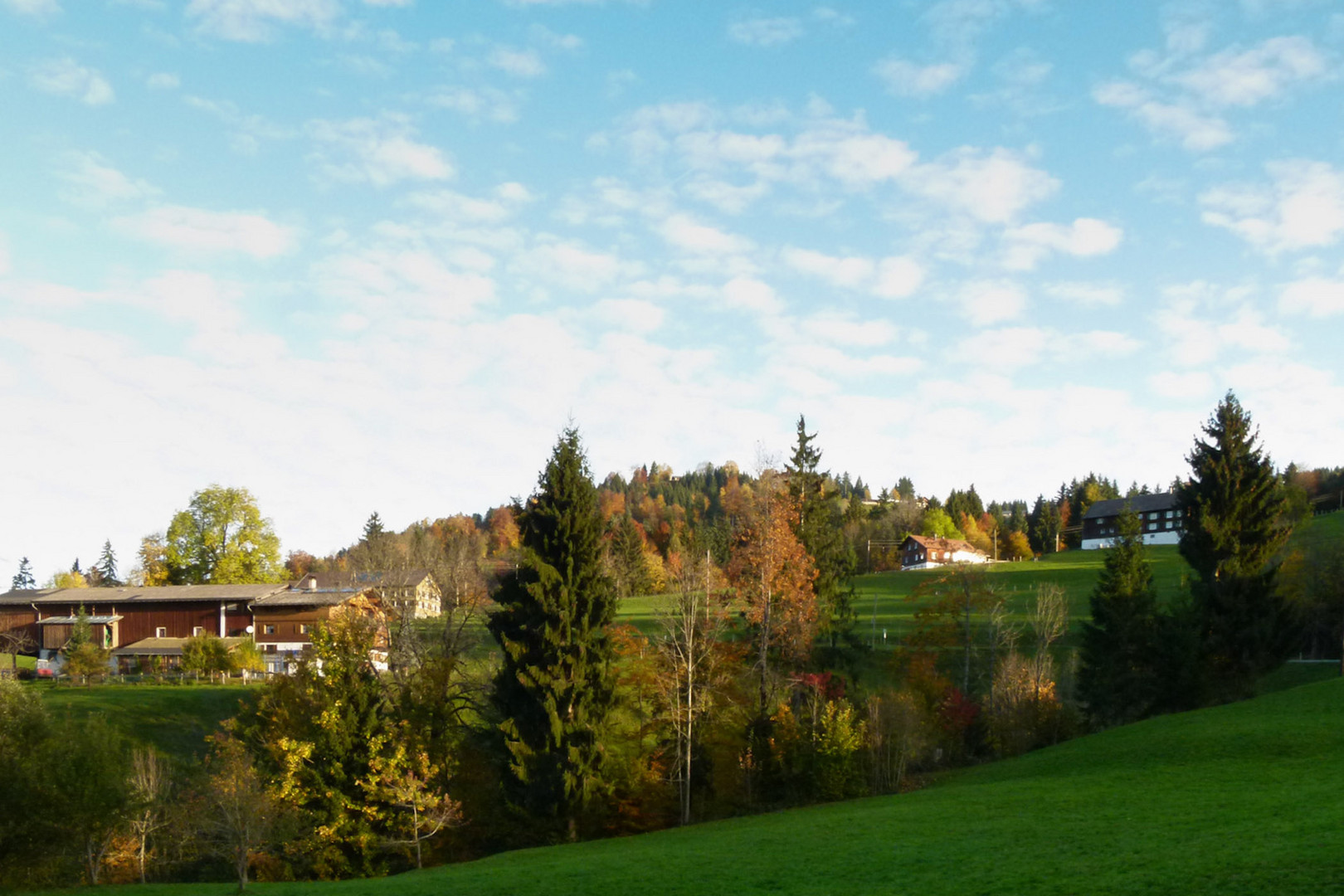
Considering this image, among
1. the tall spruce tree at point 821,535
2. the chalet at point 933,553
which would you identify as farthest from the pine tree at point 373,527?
the chalet at point 933,553

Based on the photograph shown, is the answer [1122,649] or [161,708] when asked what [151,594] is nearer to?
[161,708]

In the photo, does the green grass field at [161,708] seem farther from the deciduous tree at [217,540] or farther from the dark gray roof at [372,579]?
the deciduous tree at [217,540]

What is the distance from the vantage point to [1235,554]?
49.4 metres

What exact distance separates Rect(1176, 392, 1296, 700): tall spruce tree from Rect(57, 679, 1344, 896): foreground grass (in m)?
12.1

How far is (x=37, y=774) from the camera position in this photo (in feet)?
86.5

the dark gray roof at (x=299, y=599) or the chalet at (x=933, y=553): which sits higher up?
the dark gray roof at (x=299, y=599)

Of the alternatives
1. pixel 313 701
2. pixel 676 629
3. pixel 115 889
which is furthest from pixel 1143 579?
pixel 115 889

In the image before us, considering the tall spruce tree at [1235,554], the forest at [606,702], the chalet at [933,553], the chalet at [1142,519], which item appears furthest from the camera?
the chalet at [933,553]

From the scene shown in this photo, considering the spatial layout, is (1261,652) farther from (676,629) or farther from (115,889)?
(115,889)

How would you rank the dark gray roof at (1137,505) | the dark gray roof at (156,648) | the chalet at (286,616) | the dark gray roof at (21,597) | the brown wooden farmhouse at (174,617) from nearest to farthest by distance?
the dark gray roof at (156,648) < the chalet at (286,616) < the brown wooden farmhouse at (174,617) < the dark gray roof at (21,597) < the dark gray roof at (1137,505)

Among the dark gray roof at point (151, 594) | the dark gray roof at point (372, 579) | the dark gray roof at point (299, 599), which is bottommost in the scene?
the dark gray roof at point (299, 599)

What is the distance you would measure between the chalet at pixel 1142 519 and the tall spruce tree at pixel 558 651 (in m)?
112

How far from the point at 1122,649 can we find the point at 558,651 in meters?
32.5

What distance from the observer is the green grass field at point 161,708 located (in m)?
49.0
